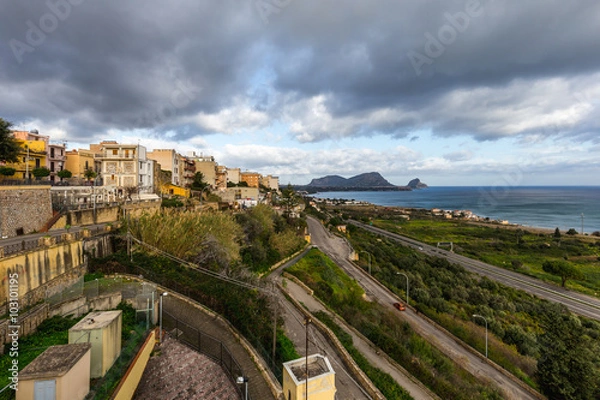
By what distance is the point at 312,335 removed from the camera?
52.9ft

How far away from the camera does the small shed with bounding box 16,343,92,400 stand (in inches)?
224

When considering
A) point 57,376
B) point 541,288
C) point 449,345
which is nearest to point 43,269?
point 57,376

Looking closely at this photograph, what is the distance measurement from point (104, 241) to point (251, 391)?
14.8 metres

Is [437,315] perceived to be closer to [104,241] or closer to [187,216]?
[187,216]

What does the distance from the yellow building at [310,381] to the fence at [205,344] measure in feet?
5.66

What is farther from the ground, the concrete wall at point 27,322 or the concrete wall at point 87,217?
the concrete wall at point 87,217

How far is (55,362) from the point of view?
20.2 ft

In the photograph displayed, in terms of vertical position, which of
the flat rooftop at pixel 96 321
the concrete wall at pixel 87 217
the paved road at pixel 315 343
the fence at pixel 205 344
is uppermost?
the concrete wall at pixel 87 217

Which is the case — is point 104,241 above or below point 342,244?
above

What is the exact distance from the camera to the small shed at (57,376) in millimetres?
5680

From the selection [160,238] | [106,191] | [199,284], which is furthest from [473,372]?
[106,191]

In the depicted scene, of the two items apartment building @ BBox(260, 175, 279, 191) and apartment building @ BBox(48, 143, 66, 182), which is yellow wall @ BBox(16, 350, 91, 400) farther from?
apartment building @ BBox(260, 175, 279, 191)

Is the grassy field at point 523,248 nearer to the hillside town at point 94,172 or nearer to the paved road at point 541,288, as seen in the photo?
the paved road at point 541,288

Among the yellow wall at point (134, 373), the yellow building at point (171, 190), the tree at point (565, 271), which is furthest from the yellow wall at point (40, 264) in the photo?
the tree at point (565, 271)
